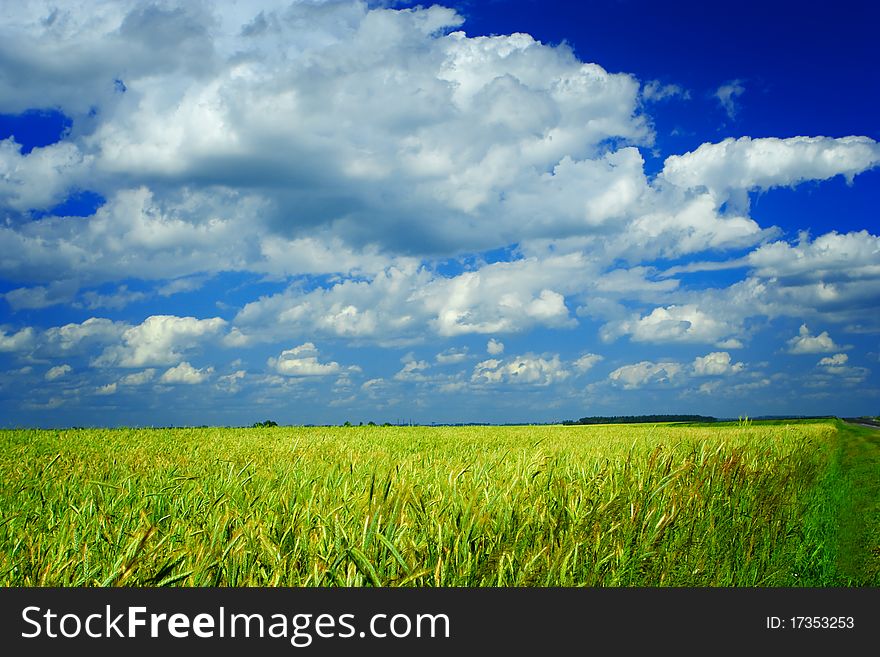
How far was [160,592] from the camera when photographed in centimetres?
260

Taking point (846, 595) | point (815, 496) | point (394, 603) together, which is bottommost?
point (815, 496)

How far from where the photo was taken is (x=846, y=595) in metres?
3.24

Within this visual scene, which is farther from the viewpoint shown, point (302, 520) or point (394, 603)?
point (302, 520)

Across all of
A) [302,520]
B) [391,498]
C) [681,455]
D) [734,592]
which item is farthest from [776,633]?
[681,455]

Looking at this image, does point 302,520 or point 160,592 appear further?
point 302,520

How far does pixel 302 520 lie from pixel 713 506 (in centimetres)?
421

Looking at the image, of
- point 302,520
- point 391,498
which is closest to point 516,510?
point 391,498

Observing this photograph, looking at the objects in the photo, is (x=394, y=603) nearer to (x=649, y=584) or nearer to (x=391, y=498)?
(x=391, y=498)

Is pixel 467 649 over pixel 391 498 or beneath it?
beneath

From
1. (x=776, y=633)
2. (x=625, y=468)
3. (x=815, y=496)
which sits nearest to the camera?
(x=776, y=633)

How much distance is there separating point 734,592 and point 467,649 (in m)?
1.50

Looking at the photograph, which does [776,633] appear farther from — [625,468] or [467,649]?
[625,468]

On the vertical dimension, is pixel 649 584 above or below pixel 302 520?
below

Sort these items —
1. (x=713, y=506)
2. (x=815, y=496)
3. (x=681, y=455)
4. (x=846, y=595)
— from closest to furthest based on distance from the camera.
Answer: (x=846, y=595)
(x=713, y=506)
(x=681, y=455)
(x=815, y=496)
